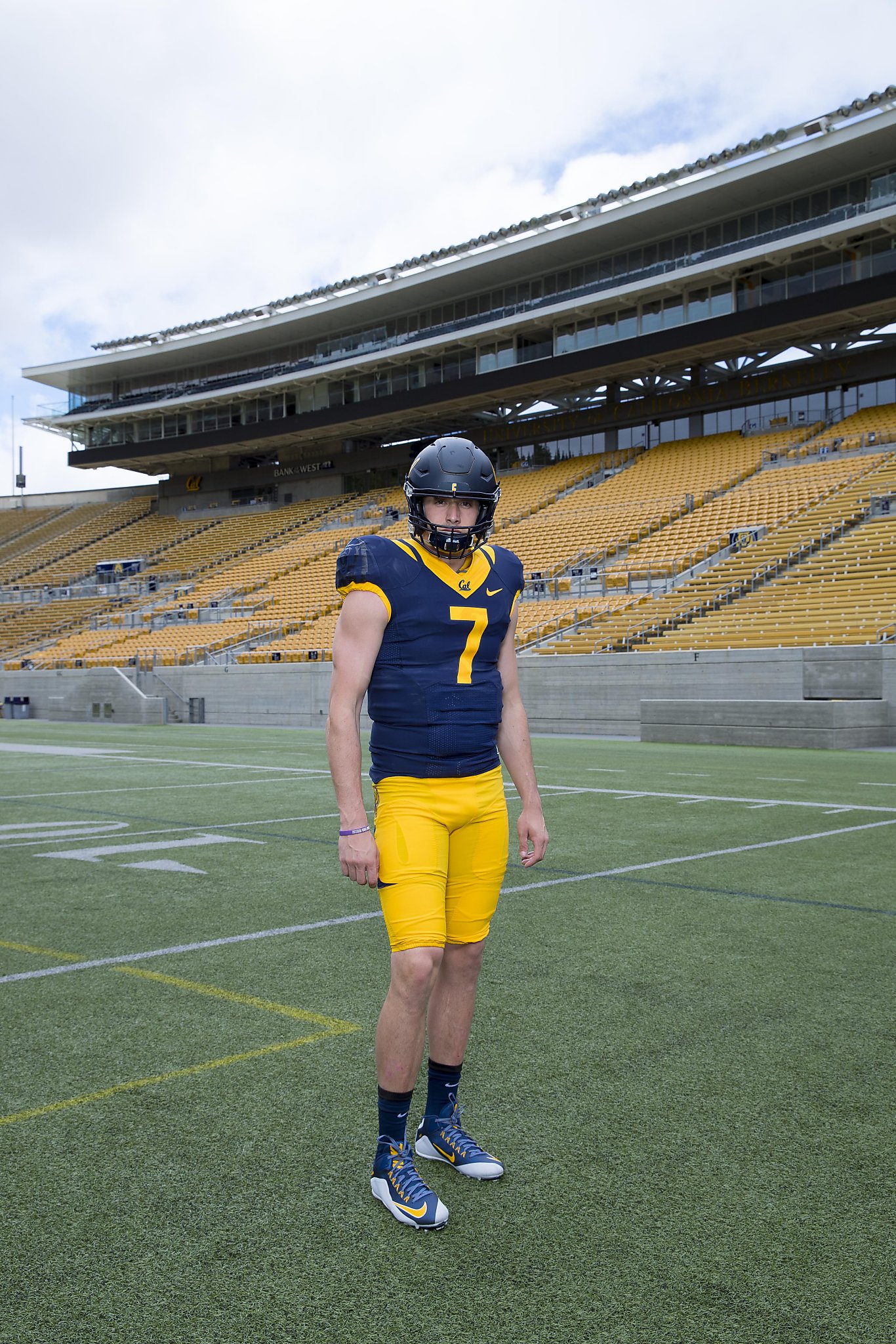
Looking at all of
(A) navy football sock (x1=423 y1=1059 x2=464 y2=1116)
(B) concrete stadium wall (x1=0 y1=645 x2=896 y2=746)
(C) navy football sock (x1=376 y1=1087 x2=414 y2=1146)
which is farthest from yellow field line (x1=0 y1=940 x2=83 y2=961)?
(B) concrete stadium wall (x1=0 y1=645 x2=896 y2=746)

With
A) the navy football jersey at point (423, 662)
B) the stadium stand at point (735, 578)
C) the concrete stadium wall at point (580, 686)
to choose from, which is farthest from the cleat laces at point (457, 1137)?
the stadium stand at point (735, 578)

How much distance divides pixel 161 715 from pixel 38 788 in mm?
18232

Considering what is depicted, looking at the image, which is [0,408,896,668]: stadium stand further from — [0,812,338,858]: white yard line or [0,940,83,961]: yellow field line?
[0,940,83,961]: yellow field line

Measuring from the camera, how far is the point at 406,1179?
278 cm

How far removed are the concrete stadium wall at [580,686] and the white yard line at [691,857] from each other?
9368 mm

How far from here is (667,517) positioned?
32.6 m

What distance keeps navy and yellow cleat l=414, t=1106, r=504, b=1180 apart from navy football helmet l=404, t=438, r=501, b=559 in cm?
162

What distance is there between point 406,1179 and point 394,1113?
17cm

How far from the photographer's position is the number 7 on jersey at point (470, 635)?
3.04 metres

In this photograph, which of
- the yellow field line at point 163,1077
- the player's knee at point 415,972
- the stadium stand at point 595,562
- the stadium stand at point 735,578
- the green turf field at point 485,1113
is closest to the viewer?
the green turf field at point 485,1113

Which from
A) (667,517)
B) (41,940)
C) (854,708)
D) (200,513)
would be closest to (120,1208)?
(41,940)

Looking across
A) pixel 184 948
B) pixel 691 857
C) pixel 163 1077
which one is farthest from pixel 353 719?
pixel 691 857

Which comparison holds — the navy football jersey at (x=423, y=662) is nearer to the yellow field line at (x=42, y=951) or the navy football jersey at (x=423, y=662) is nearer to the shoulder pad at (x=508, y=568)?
the shoulder pad at (x=508, y=568)

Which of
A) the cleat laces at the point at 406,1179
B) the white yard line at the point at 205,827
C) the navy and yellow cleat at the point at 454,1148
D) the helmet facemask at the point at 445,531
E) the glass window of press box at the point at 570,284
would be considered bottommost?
the white yard line at the point at 205,827
